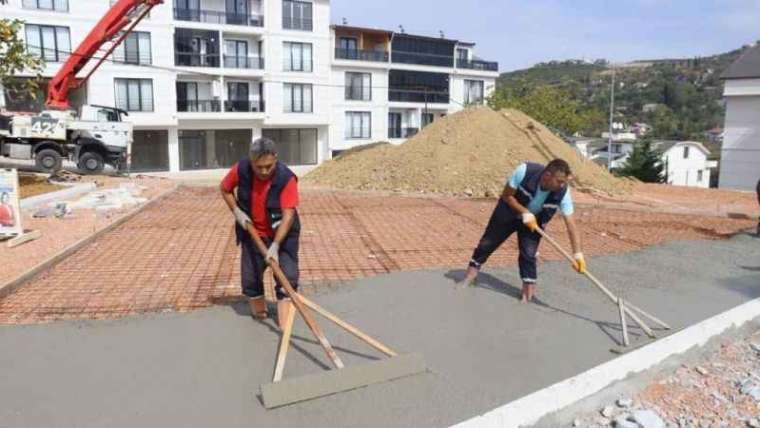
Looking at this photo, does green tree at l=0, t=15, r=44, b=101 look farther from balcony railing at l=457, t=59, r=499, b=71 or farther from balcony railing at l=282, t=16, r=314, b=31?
balcony railing at l=457, t=59, r=499, b=71

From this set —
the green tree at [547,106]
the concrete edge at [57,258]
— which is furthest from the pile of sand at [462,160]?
the green tree at [547,106]

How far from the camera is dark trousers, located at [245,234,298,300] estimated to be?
3.83m

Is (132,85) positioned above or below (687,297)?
above

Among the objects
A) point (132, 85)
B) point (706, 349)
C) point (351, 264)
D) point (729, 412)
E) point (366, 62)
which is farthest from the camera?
point (366, 62)

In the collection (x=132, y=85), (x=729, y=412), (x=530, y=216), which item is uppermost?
(x=132, y=85)

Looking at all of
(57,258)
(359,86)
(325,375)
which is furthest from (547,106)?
(325,375)

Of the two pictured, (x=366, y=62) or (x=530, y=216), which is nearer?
(x=530, y=216)

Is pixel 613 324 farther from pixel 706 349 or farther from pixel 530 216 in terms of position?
pixel 530 216

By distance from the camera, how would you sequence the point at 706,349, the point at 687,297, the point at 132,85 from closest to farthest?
1. the point at 706,349
2. the point at 687,297
3. the point at 132,85

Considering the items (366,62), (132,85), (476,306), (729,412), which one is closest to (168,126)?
(132,85)

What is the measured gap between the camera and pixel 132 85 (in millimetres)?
24406

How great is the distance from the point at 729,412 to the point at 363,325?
244 centimetres

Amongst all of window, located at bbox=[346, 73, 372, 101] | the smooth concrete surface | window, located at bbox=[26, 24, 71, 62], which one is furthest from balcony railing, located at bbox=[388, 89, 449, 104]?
the smooth concrete surface

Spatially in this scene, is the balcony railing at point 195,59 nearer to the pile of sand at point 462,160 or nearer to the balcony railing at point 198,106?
the balcony railing at point 198,106
